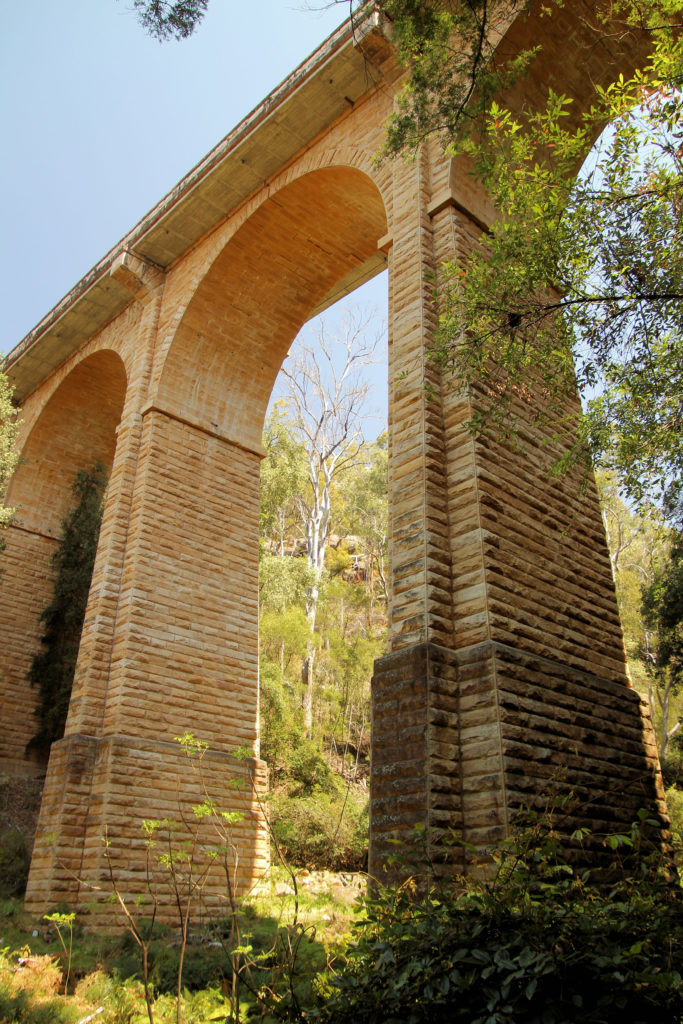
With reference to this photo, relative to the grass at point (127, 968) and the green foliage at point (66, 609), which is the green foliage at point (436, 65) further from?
the green foliage at point (66, 609)

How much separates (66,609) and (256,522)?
4081 millimetres

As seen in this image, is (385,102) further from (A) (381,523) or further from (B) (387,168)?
(A) (381,523)

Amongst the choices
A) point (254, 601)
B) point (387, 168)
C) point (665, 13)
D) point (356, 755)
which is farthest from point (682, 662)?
point (356, 755)

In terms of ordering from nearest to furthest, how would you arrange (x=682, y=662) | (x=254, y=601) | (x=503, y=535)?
(x=503, y=535) → (x=254, y=601) → (x=682, y=662)

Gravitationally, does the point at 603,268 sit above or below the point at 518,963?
above

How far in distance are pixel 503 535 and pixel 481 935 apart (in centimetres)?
300

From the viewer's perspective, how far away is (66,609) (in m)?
11.8

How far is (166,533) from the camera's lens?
Answer: 8.69 meters

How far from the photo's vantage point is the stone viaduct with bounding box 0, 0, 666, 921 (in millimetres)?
4609

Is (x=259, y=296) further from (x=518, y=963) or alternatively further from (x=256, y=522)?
(x=518, y=963)

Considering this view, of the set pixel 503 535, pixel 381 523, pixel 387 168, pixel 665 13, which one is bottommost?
pixel 503 535

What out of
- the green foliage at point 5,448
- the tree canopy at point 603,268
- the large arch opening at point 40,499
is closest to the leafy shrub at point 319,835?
the large arch opening at point 40,499

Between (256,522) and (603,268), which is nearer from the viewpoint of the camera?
(603,268)

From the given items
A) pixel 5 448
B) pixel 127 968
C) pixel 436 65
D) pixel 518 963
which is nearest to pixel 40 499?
pixel 5 448
